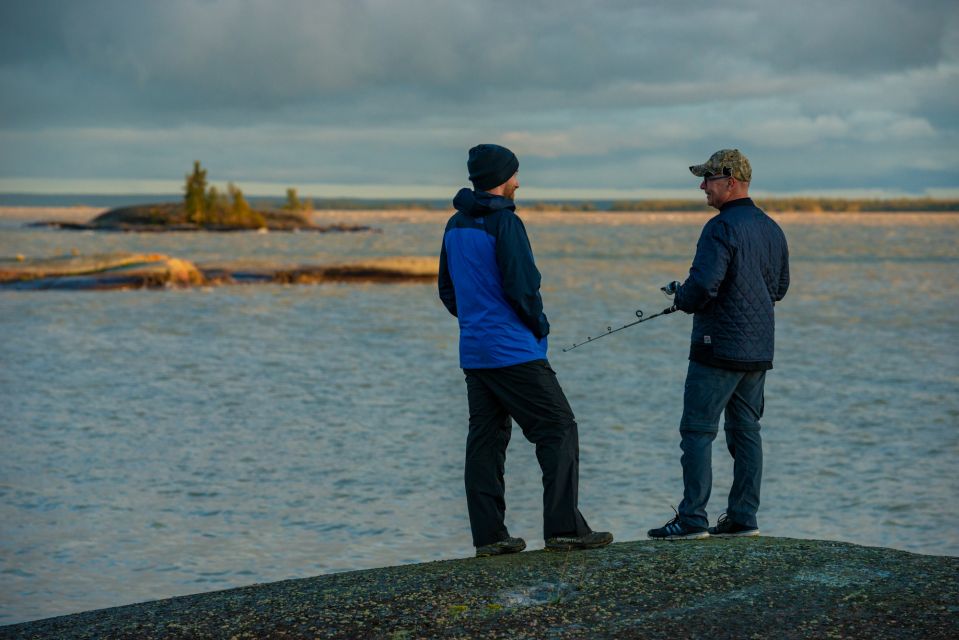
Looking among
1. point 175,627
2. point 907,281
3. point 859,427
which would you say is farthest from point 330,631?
point 907,281

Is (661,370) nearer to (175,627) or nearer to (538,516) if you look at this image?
(538,516)

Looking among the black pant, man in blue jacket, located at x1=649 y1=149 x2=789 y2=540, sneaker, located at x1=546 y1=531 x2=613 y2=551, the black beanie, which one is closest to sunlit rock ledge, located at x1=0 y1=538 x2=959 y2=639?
sneaker, located at x1=546 y1=531 x2=613 y2=551

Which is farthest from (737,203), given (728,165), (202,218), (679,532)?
(202,218)

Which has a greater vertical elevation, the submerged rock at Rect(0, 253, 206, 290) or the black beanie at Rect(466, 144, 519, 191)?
the black beanie at Rect(466, 144, 519, 191)

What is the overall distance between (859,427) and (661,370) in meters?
5.89

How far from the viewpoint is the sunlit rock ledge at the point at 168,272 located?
117 ft

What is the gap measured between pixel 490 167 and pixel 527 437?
56.1 inches

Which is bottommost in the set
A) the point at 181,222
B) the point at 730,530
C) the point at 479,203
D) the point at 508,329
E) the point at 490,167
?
the point at 730,530

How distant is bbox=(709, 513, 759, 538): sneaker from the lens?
666cm

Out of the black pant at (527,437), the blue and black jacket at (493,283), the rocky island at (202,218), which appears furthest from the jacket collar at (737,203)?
the rocky island at (202,218)

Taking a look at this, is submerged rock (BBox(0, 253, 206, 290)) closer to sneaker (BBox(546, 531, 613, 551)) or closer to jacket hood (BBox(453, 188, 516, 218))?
jacket hood (BBox(453, 188, 516, 218))

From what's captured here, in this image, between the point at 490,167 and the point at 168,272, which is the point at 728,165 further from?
the point at 168,272

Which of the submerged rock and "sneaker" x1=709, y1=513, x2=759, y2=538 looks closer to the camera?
"sneaker" x1=709, y1=513, x2=759, y2=538

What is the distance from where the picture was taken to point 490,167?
5918 mm
